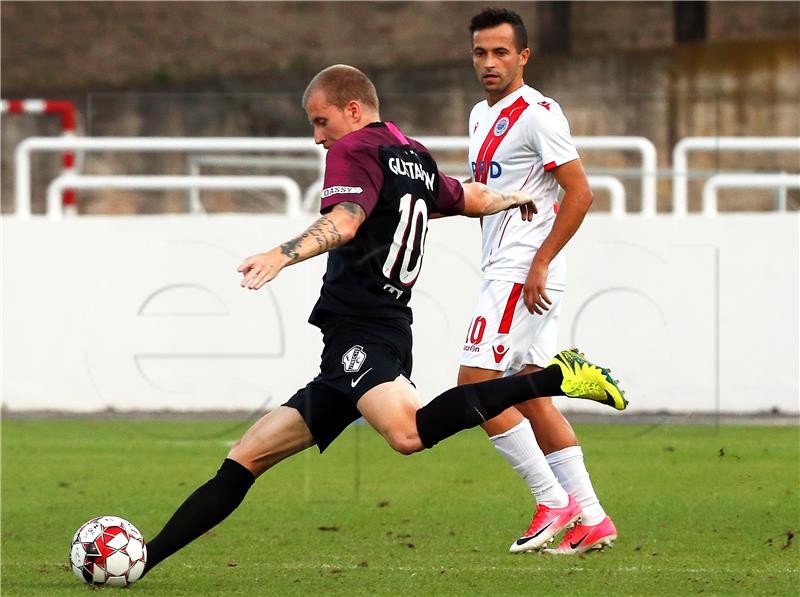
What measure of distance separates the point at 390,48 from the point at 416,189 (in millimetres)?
14898

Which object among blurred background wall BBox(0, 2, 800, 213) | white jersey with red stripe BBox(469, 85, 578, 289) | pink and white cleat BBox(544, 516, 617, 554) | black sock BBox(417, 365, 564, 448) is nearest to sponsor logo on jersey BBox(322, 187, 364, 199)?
black sock BBox(417, 365, 564, 448)

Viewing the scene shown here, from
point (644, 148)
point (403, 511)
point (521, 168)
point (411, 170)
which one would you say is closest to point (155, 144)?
point (644, 148)

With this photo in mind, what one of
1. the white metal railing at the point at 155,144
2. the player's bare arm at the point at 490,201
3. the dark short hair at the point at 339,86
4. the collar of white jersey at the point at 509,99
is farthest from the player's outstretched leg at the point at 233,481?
the white metal railing at the point at 155,144

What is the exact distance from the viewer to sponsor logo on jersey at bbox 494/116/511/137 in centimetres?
693

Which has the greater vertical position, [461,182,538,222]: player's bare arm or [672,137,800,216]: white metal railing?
[672,137,800,216]: white metal railing

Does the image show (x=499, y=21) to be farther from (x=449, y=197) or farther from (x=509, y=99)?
(x=449, y=197)

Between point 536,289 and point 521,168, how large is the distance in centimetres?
59

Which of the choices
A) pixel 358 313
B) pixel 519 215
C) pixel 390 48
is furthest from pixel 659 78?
pixel 358 313

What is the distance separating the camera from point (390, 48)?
67.4 ft

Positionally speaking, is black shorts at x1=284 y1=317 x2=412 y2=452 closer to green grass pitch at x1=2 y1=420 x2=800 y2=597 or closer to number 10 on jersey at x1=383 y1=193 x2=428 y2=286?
number 10 on jersey at x1=383 y1=193 x2=428 y2=286

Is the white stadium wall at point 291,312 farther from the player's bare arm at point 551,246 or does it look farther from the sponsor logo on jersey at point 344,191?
the sponsor logo on jersey at point 344,191

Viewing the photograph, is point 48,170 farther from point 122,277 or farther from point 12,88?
point 122,277

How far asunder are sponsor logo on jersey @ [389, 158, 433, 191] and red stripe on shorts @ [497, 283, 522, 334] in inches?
36.6

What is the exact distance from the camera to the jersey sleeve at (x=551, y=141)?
6.75 metres
